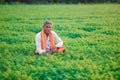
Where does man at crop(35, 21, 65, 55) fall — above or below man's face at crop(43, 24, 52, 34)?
below

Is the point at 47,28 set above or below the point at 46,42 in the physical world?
above

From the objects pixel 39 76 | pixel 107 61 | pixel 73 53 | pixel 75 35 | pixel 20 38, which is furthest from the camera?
pixel 75 35

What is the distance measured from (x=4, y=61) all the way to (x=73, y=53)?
196 centimetres

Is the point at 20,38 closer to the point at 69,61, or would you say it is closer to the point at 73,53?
the point at 73,53

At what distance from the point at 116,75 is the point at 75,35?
630 centimetres

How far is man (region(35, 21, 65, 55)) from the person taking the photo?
8750 millimetres

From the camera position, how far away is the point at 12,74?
259 inches

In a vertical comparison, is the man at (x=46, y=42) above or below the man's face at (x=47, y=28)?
below

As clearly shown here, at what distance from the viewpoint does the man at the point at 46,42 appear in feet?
28.7

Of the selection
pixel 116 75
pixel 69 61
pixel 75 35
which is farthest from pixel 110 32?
pixel 116 75

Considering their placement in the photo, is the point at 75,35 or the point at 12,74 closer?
the point at 12,74

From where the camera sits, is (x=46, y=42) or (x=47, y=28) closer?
(x=47, y=28)

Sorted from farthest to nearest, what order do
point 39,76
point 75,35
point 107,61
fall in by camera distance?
point 75,35 < point 107,61 < point 39,76

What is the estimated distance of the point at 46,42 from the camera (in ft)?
29.7
